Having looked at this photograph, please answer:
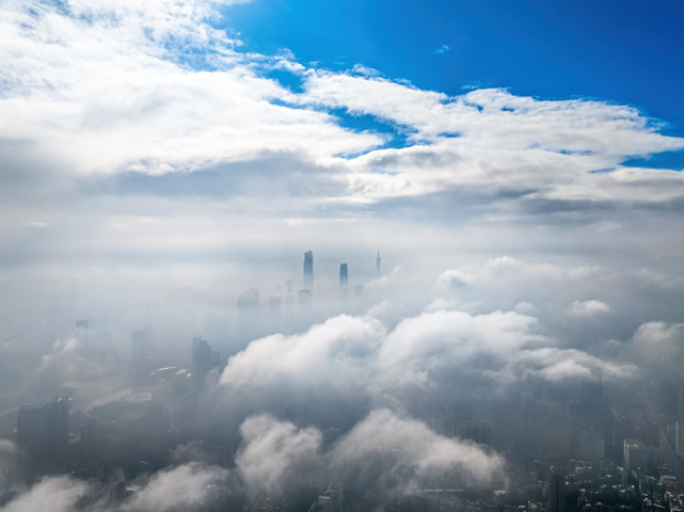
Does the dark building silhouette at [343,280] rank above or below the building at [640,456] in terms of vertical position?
above

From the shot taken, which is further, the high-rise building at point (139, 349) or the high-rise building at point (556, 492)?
the high-rise building at point (139, 349)

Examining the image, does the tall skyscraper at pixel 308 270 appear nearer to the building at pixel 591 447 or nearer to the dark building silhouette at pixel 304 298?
the dark building silhouette at pixel 304 298

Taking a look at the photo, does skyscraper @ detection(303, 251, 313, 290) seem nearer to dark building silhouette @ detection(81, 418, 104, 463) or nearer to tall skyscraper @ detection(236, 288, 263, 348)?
tall skyscraper @ detection(236, 288, 263, 348)

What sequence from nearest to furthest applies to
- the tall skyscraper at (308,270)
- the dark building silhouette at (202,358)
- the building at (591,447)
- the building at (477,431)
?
1. the building at (591,447)
2. the building at (477,431)
3. the dark building silhouette at (202,358)
4. the tall skyscraper at (308,270)

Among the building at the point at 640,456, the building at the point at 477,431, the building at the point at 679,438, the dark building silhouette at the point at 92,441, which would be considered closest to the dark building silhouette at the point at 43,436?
the dark building silhouette at the point at 92,441

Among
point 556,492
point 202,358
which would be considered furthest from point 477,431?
point 202,358

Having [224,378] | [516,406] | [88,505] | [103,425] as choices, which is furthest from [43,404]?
[516,406]

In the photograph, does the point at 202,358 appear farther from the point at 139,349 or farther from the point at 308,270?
the point at 308,270
